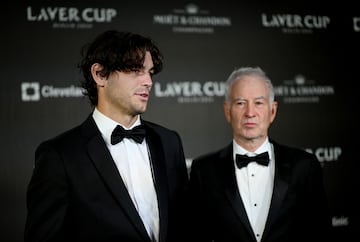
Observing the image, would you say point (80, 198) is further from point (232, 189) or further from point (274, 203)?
point (274, 203)

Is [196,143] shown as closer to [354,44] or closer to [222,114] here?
[222,114]

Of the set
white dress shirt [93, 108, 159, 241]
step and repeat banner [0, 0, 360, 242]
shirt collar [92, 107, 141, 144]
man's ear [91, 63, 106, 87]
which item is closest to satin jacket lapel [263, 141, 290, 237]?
white dress shirt [93, 108, 159, 241]

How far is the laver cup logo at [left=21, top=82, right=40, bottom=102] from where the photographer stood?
3137mm

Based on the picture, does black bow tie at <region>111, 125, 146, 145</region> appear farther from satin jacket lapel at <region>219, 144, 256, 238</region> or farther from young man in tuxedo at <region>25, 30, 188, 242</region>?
satin jacket lapel at <region>219, 144, 256, 238</region>

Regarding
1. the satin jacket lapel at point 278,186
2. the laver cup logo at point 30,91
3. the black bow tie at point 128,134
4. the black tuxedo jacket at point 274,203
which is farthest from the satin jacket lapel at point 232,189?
the laver cup logo at point 30,91

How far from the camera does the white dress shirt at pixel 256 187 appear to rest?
2033 mm

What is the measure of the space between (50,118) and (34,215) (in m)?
1.62

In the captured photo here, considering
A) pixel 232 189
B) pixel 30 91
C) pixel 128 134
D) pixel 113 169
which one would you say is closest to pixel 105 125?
pixel 128 134

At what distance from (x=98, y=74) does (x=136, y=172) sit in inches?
18.7

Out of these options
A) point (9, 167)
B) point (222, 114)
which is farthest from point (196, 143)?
point (9, 167)

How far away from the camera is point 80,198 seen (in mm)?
1701

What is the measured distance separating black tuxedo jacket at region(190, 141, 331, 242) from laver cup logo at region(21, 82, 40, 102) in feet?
5.03

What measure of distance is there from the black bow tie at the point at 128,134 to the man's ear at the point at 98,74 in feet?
0.79

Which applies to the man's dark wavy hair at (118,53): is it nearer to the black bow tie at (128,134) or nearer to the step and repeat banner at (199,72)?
the black bow tie at (128,134)
